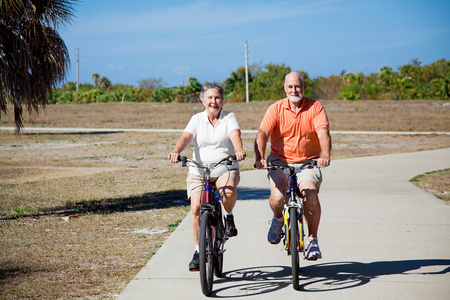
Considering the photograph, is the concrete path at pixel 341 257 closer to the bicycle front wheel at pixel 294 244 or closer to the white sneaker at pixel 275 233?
the bicycle front wheel at pixel 294 244

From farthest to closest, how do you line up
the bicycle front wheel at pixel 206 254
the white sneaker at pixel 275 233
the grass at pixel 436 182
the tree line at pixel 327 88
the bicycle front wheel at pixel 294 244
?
the tree line at pixel 327 88 < the grass at pixel 436 182 < the white sneaker at pixel 275 233 < the bicycle front wheel at pixel 294 244 < the bicycle front wheel at pixel 206 254

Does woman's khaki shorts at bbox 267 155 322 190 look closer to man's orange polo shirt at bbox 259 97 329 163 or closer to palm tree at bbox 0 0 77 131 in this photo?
man's orange polo shirt at bbox 259 97 329 163

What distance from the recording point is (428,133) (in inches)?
1143

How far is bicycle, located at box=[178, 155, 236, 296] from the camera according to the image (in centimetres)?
474

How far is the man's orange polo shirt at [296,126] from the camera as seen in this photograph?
5355mm

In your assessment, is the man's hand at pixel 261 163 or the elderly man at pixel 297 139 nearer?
the man's hand at pixel 261 163

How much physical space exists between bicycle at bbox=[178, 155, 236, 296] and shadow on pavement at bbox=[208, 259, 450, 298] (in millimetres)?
193

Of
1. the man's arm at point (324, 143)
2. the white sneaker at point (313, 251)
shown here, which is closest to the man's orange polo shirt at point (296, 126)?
the man's arm at point (324, 143)

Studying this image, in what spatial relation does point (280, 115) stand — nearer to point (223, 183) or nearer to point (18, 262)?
point (223, 183)

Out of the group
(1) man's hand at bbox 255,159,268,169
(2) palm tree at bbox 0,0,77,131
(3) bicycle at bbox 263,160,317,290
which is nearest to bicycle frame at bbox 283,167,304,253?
(3) bicycle at bbox 263,160,317,290

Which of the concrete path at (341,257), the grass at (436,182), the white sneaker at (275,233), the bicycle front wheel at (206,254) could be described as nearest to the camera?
the bicycle front wheel at (206,254)

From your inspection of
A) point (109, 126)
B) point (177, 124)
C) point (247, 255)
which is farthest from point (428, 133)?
point (247, 255)

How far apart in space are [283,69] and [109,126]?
34396 millimetres

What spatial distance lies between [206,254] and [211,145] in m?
1.09
